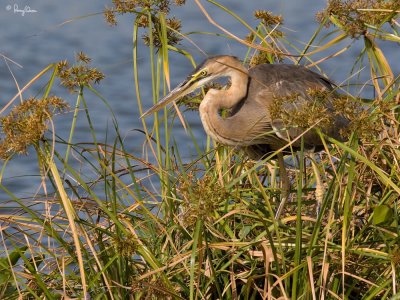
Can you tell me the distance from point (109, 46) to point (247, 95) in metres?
4.08

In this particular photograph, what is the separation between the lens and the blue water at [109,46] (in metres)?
8.19

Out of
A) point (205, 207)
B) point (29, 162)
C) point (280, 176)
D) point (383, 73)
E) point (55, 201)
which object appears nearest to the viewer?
point (205, 207)

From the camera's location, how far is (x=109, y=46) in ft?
29.5

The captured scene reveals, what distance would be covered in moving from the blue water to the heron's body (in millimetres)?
2763

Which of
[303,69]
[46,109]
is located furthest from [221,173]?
[46,109]

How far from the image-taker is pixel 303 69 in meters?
4.96

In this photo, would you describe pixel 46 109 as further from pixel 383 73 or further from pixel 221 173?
pixel 383 73

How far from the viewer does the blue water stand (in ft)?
26.9

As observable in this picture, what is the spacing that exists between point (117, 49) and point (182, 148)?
1.47 m
